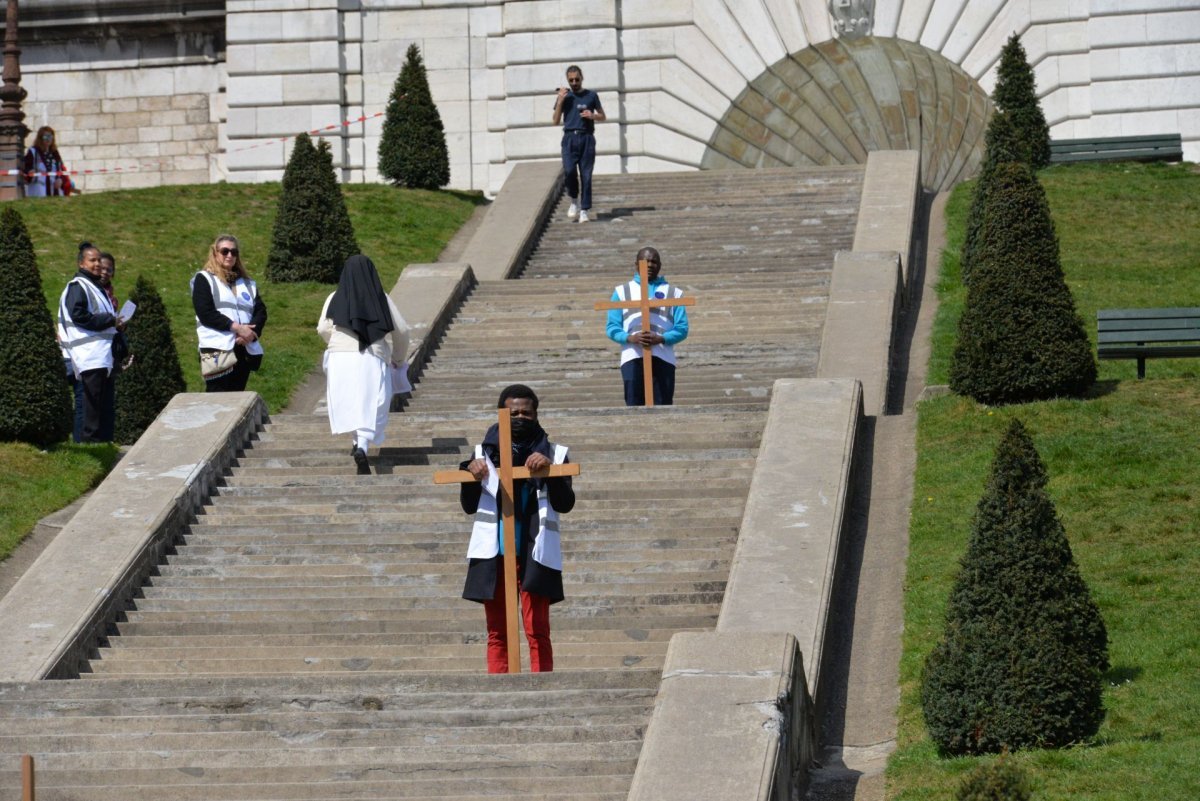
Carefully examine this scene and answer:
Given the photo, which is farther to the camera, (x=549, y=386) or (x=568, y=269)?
(x=568, y=269)

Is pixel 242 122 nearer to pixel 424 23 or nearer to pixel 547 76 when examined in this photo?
pixel 424 23

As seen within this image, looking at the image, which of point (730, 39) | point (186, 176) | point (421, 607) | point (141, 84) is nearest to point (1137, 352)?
point (421, 607)

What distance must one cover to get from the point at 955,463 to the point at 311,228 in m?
9.87

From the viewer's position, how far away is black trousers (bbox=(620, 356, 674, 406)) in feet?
48.8

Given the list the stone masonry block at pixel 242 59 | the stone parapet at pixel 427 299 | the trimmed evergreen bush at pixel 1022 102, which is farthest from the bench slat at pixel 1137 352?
the stone masonry block at pixel 242 59

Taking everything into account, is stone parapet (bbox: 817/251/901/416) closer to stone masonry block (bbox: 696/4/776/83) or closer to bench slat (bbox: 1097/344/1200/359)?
bench slat (bbox: 1097/344/1200/359)

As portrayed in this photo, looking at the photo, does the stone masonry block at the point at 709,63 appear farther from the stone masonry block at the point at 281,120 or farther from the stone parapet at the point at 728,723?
the stone parapet at the point at 728,723

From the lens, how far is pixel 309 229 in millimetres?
21484

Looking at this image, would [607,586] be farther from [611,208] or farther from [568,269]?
[611,208]

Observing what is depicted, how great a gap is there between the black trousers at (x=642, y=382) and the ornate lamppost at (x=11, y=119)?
13.0 m

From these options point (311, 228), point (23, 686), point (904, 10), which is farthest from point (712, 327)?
point (904, 10)

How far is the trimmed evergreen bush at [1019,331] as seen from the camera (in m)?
14.6

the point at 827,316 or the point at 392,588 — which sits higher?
the point at 827,316

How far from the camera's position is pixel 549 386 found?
53.3 ft
